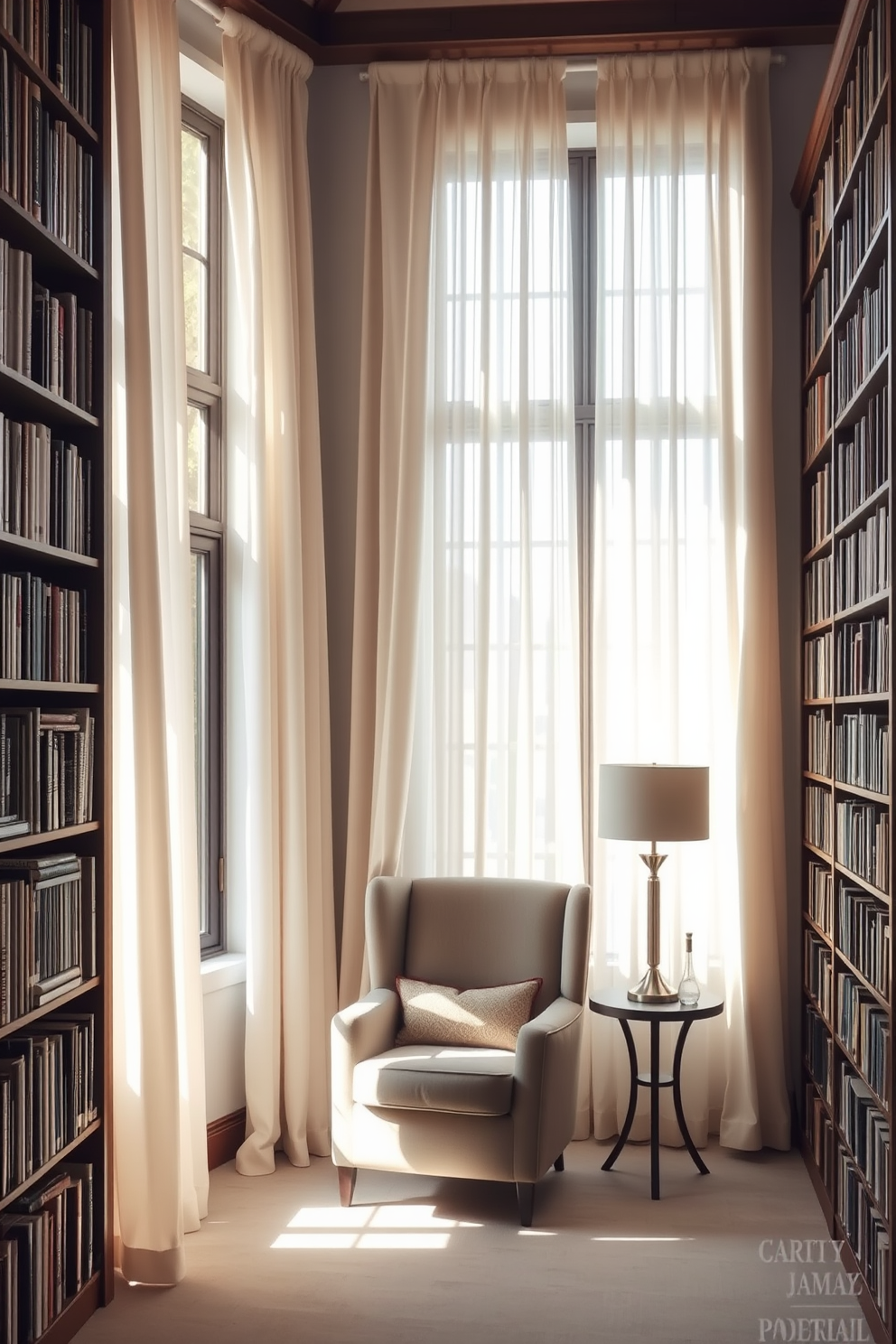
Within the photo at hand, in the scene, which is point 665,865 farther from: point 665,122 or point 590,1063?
point 665,122

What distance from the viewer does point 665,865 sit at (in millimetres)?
4488

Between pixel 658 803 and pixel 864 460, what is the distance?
1285 mm

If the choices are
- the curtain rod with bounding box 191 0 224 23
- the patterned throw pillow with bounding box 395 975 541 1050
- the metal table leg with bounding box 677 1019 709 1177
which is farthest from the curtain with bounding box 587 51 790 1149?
the curtain rod with bounding box 191 0 224 23

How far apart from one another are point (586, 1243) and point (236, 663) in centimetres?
230

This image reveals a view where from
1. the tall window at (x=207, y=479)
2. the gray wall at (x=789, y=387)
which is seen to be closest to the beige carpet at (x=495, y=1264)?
the gray wall at (x=789, y=387)

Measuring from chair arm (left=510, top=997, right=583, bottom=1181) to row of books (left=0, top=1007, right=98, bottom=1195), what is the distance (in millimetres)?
1220

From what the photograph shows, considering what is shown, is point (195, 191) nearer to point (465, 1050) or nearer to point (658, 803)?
point (658, 803)

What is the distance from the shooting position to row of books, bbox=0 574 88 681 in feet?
9.18

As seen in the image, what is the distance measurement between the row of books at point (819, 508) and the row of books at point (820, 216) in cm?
72

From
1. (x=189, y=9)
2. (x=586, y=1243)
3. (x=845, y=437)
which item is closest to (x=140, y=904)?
(x=586, y=1243)

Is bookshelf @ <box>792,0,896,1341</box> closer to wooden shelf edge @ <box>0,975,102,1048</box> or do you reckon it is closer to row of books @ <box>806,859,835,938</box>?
row of books @ <box>806,859,835,938</box>

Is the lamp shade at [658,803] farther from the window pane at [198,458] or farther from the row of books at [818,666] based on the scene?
the window pane at [198,458]

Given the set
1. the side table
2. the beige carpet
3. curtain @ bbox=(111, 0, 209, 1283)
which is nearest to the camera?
the beige carpet

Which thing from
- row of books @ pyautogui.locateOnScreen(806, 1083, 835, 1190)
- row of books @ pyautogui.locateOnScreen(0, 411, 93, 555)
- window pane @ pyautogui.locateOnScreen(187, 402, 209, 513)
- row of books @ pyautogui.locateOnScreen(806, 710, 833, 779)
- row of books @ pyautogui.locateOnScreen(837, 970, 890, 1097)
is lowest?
row of books @ pyautogui.locateOnScreen(806, 1083, 835, 1190)
